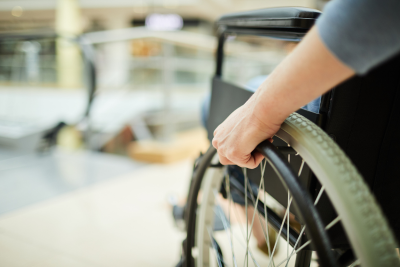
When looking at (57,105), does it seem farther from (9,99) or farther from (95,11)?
(95,11)

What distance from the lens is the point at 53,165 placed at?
194 cm

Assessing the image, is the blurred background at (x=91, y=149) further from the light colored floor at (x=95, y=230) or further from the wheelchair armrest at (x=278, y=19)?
the wheelchair armrest at (x=278, y=19)

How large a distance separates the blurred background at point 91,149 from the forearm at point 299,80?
762 millimetres

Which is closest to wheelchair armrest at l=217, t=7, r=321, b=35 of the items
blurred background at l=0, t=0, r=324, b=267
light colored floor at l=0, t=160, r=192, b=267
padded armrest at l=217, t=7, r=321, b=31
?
padded armrest at l=217, t=7, r=321, b=31

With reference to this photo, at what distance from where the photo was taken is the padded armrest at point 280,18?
0.44m

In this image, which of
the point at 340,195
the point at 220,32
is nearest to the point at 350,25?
the point at 340,195

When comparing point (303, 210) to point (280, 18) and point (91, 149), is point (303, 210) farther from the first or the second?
point (91, 149)

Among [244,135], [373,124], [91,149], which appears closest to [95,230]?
[244,135]

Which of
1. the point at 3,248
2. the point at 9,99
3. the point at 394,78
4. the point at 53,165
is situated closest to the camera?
the point at 394,78

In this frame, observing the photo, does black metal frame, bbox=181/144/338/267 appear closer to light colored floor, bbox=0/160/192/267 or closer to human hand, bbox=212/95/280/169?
human hand, bbox=212/95/280/169

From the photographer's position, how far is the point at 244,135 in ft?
1.37

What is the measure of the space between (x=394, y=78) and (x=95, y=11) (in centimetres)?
1263

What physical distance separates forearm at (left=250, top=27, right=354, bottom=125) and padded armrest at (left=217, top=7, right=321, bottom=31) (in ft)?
0.44

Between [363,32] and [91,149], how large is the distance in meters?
2.33
